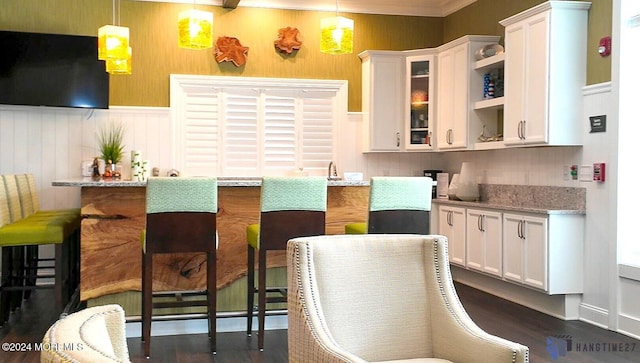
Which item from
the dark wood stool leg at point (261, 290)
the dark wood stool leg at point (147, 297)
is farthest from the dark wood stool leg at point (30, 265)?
the dark wood stool leg at point (261, 290)

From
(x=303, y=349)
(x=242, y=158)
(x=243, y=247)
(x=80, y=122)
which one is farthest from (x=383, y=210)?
(x=80, y=122)

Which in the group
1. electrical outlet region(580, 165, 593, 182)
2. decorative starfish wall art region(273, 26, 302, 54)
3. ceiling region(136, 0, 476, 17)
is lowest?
electrical outlet region(580, 165, 593, 182)

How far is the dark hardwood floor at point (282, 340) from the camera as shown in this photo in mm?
4102

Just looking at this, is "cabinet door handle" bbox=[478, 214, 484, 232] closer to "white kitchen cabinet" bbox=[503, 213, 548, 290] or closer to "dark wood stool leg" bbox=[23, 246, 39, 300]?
"white kitchen cabinet" bbox=[503, 213, 548, 290]

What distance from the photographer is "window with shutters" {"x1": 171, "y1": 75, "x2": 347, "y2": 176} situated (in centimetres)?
715

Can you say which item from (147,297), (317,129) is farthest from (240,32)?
(147,297)

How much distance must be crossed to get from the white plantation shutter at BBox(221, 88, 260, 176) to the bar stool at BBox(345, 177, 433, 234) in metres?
3.22

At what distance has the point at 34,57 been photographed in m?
6.51

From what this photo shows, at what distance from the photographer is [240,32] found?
23.9ft

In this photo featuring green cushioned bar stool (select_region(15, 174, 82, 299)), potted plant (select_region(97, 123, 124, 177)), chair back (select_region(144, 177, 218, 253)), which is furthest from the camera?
potted plant (select_region(97, 123, 124, 177))

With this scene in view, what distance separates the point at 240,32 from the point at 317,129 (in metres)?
1.40

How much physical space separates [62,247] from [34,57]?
278 cm

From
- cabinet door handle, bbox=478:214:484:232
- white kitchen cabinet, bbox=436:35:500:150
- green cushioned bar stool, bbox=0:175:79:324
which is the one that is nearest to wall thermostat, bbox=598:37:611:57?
white kitchen cabinet, bbox=436:35:500:150

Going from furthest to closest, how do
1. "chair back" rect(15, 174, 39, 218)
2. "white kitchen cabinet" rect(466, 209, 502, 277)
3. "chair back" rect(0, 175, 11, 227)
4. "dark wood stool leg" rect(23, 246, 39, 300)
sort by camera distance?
"white kitchen cabinet" rect(466, 209, 502, 277)
"dark wood stool leg" rect(23, 246, 39, 300)
"chair back" rect(15, 174, 39, 218)
"chair back" rect(0, 175, 11, 227)
